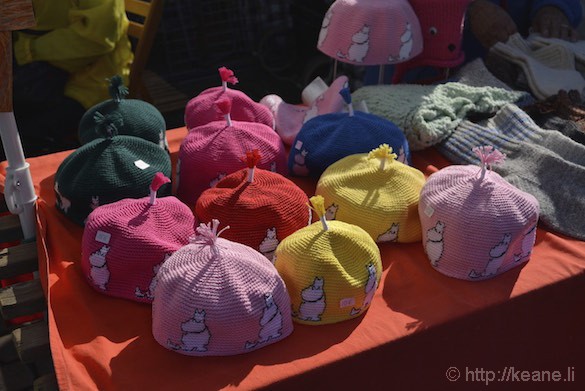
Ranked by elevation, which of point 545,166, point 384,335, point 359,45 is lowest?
point 384,335

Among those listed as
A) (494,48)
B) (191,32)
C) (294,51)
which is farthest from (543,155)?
(191,32)

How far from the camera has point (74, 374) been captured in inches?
37.0

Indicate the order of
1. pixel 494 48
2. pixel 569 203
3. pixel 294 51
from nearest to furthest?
pixel 569 203 < pixel 494 48 < pixel 294 51

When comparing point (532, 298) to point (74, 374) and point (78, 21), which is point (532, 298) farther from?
point (78, 21)

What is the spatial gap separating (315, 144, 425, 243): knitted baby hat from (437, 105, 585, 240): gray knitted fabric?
28 centimetres

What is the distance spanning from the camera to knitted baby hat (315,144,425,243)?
1187mm

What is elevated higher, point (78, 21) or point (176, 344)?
point (78, 21)

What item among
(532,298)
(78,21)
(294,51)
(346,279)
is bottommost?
(294,51)

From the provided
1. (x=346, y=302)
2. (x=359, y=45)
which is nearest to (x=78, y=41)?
(x=359, y=45)

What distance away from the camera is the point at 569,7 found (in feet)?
6.73

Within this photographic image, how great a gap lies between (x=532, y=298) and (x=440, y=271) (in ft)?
0.62

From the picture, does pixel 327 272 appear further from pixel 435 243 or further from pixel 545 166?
pixel 545 166

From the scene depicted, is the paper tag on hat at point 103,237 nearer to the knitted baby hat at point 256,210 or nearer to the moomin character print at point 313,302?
the knitted baby hat at point 256,210

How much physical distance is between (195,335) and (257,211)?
276 mm
